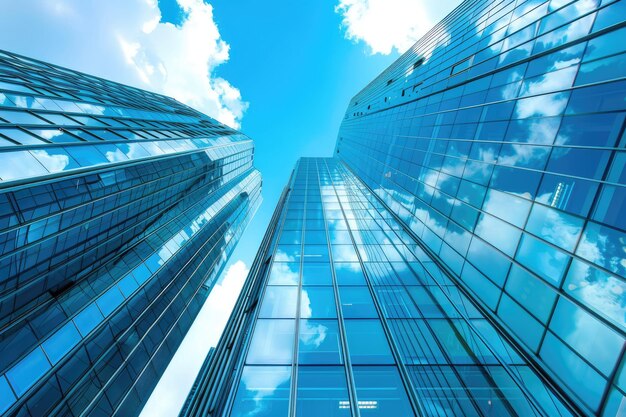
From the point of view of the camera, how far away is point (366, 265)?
16.2 m

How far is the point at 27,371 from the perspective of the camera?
1272cm

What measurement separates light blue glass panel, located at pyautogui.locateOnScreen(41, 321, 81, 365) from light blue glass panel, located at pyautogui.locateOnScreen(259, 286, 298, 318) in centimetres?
1213

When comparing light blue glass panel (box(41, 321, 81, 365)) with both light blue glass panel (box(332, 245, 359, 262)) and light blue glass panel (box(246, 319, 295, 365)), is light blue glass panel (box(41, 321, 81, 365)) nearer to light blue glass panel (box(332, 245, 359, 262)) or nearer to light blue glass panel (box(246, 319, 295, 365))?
light blue glass panel (box(246, 319, 295, 365))

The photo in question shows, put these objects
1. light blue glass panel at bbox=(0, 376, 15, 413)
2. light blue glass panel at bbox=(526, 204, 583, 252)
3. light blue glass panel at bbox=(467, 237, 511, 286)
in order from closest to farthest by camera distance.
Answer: light blue glass panel at bbox=(526, 204, 583, 252) < light blue glass panel at bbox=(467, 237, 511, 286) < light blue glass panel at bbox=(0, 376, 15, 413)

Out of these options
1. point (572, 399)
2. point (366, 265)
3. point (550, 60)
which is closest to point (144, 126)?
point (366, 265)

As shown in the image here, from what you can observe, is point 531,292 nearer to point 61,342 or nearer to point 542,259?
point 542,259

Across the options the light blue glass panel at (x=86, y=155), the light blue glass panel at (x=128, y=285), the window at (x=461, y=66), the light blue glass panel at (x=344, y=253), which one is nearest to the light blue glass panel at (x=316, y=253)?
the light blue glass panel at (x=344, y=253)

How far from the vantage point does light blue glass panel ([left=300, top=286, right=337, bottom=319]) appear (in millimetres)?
12062

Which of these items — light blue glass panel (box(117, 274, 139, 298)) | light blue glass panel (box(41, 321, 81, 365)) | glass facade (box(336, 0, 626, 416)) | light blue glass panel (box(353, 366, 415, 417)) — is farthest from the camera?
light blue glass panel (box(117, 274, 139, 298))

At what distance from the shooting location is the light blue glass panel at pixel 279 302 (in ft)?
39.5

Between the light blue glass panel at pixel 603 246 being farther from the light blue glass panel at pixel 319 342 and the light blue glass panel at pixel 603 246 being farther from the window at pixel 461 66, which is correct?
the window at pixel 461 66

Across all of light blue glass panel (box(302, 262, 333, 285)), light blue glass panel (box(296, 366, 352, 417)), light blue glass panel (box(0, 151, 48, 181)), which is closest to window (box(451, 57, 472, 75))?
light blue glass panel (box(302, 262, 333, 285))

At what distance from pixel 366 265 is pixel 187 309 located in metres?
23.2

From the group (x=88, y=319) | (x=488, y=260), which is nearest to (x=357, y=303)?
(x=488, y=260)
